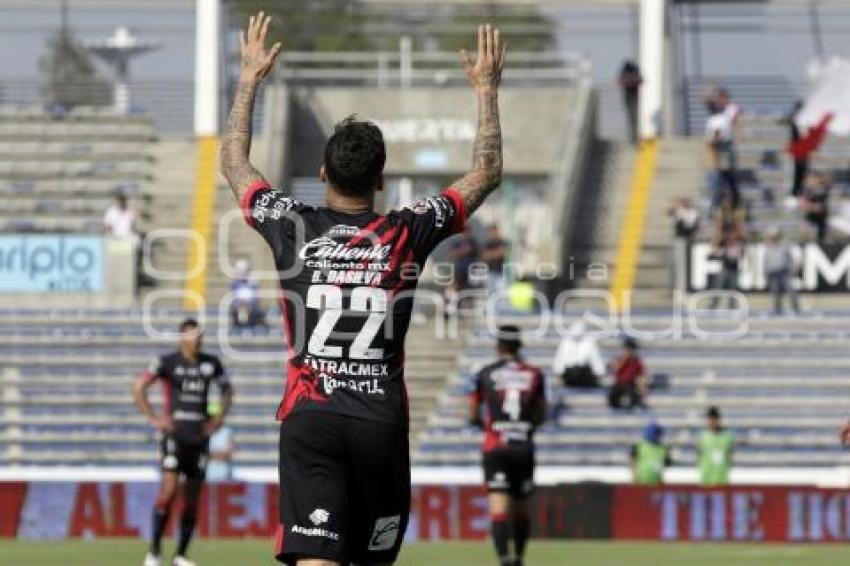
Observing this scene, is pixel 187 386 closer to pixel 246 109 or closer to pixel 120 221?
pixel 246 109

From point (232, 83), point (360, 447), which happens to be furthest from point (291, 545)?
point (232, 83)

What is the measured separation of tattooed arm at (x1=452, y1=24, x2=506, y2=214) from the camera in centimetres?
784

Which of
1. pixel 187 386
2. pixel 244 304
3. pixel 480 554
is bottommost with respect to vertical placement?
pixel 480 554

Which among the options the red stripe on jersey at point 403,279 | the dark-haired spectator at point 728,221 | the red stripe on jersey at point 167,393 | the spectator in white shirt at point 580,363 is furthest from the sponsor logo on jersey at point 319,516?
the dark-haired spectator at point 728,221

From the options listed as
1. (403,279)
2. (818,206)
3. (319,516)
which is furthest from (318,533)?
(818,206)

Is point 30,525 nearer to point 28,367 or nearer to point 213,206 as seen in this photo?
point 28,367

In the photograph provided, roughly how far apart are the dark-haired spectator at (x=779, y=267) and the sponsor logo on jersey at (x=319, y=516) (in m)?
25.7

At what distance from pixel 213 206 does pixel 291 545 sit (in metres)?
29.5

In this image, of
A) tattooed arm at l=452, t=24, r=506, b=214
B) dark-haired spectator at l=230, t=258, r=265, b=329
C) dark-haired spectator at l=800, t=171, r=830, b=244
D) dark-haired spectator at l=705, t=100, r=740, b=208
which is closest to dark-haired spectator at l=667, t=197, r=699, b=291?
dark-haired spectator at l=705, t=100, r=740, b=208

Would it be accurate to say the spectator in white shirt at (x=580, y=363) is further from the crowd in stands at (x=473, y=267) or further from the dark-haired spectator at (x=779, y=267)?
the dark-haired spectator at (x=779, y=267)

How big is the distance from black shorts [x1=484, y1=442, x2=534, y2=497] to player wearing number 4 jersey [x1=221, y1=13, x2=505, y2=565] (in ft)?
33.1

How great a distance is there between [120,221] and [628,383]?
28.8ft

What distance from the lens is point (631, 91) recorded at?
37906 millimetres

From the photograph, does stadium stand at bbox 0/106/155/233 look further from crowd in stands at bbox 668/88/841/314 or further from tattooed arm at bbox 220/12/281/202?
tattooed arm at bbox 220/12/281/202
